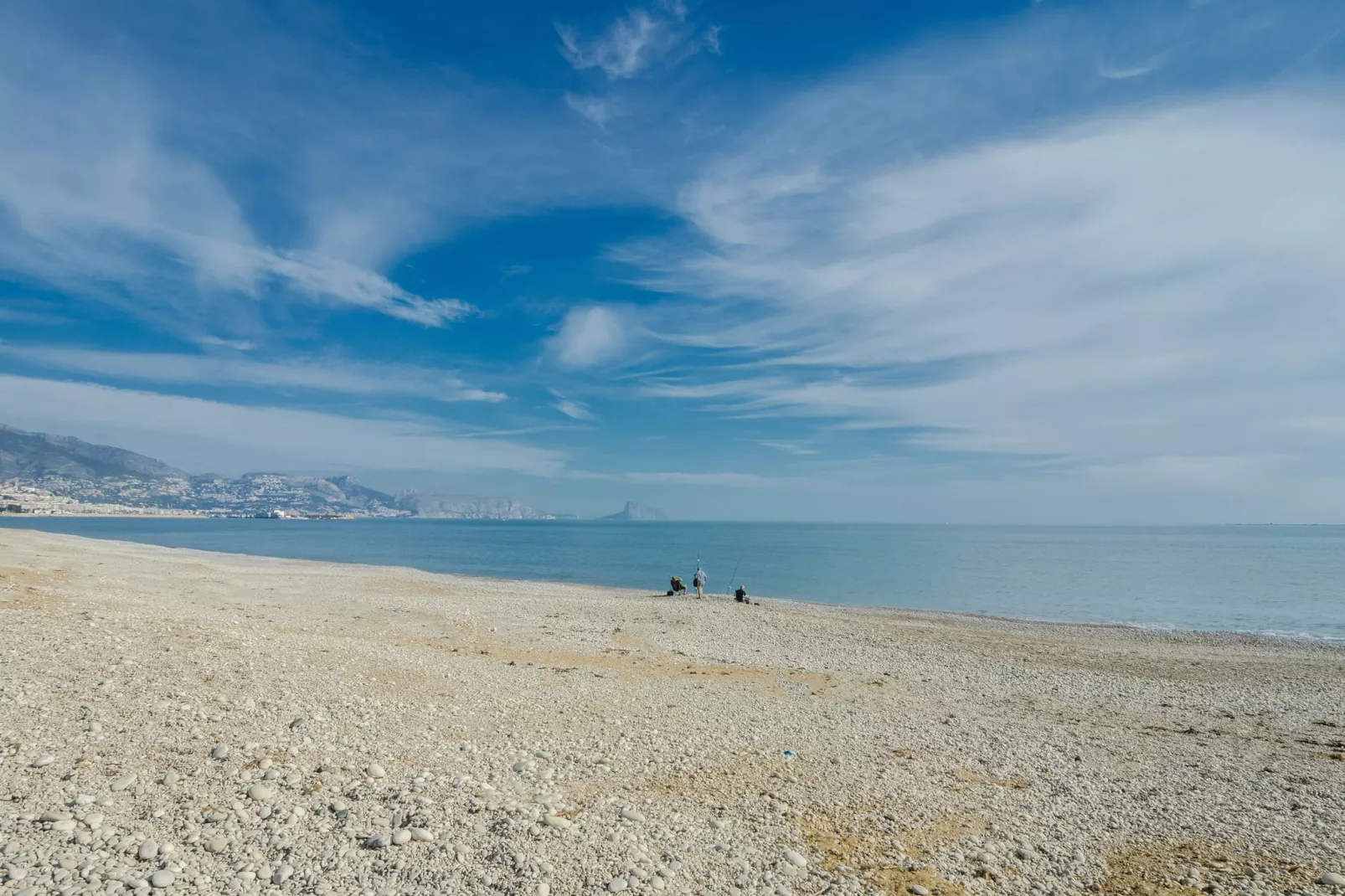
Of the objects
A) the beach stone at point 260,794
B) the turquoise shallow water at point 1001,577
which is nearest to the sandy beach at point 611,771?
the beach stone at point 260,794

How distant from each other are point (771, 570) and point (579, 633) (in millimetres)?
44496

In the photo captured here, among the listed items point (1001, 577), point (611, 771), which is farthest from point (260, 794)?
point (1001, 577)

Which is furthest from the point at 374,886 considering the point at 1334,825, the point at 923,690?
the point at 923,690

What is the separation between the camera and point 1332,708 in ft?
52.2

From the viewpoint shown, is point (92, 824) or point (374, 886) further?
point (92, 824)

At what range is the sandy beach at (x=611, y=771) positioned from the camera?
668 cm

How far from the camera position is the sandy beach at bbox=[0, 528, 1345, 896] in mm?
6680

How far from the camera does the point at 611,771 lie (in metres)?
9.36

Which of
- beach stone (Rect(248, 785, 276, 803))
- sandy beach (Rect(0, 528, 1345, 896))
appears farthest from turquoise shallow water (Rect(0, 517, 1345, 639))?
beach stone (Rect(248, 785, 276, 803))

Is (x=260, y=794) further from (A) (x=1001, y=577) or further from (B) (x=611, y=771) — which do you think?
(A) (x=1001, y=577)

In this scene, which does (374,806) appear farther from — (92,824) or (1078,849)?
(1078,849)

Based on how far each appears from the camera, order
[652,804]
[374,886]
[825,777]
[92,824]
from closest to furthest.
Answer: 1. [374,886]
2. [92,824]
3. [652,804]
4. [825,777]

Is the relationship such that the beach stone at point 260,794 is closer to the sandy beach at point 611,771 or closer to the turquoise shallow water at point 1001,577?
the sandy beach at point 611,771

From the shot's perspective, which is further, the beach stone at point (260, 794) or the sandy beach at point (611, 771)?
the beach stone at point (260, 794)
